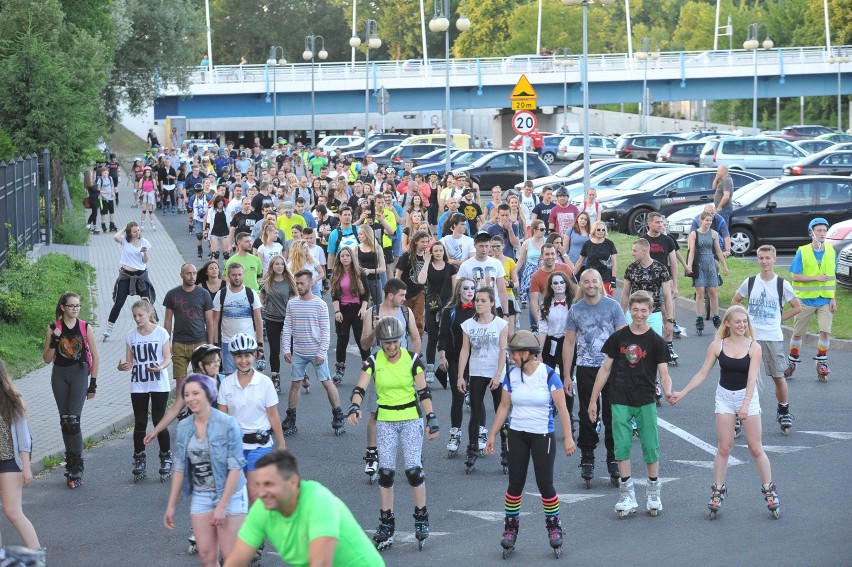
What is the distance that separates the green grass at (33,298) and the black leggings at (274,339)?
3.29 m

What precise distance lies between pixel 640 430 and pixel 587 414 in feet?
3.98

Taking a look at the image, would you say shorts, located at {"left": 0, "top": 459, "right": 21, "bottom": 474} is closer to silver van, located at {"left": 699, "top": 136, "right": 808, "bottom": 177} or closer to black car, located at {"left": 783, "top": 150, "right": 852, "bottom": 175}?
black car, located at {"left": 783, "top": 150, "right": 852, "bottom": 175}

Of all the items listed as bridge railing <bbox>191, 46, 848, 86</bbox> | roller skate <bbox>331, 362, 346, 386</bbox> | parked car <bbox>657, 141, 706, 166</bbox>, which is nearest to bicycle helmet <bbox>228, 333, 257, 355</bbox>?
roller skate <bbox>331, 362, 346, 386</bbox>

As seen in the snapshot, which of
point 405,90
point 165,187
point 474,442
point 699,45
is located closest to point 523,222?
point 474,442

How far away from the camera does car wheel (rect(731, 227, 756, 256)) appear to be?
25875 mm

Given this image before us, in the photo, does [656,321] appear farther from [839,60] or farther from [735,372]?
[839,60]

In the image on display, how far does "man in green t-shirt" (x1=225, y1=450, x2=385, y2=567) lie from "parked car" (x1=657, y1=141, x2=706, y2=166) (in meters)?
44.7

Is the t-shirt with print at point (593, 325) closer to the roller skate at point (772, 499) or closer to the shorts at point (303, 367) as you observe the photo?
the roller skate at point (772, 499)

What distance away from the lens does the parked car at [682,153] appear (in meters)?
48.7

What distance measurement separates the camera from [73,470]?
10852mm

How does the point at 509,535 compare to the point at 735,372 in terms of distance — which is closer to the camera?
the point at 509,535

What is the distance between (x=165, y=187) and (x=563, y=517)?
3399cm

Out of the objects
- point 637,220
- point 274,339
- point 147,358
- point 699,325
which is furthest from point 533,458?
point 637,220

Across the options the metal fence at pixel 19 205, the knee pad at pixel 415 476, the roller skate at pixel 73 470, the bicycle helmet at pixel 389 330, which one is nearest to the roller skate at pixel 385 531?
the knee pad at pixel 415 476
